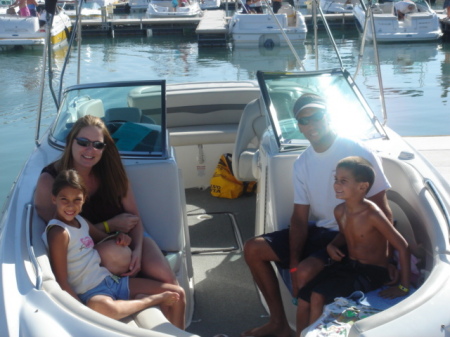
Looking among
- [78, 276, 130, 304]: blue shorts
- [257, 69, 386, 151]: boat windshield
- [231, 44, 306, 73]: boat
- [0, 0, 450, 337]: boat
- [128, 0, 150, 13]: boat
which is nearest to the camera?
[0, 0, 450, 337]: boat

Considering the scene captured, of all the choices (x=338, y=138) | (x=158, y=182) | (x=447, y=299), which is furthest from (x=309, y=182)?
(x=447, y=299)

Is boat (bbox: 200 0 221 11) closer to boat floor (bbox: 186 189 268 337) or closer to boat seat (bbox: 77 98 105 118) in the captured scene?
boat floor (bbox: 186 189 268 337)

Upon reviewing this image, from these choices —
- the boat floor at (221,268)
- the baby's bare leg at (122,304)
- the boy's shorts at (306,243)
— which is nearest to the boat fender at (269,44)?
the boat floor at (221,268)

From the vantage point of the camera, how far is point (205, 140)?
4816 millimetres

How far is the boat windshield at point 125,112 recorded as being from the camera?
315 centimetres

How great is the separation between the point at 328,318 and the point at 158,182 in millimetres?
1133

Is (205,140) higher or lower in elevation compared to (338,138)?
lower

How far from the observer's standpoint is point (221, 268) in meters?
3.53

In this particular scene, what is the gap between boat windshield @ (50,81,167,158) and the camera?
3154 mm

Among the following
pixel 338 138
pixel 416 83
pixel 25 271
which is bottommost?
pixel 416 83

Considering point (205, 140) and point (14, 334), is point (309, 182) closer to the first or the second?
point (14, 334)

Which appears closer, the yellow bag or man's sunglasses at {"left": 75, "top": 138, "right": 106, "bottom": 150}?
man's sunglasses at {"left": 75, "top": 138, "right": 106, "bottom": 150}

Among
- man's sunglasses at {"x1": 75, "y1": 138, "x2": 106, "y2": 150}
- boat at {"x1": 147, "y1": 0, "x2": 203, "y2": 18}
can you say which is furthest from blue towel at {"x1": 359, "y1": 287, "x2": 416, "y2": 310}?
boat at {"x1": 147, "y1": 0, "x2": 203, "y2": 18}

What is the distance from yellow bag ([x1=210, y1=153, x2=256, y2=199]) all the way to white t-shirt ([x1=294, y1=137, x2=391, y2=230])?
189cm
